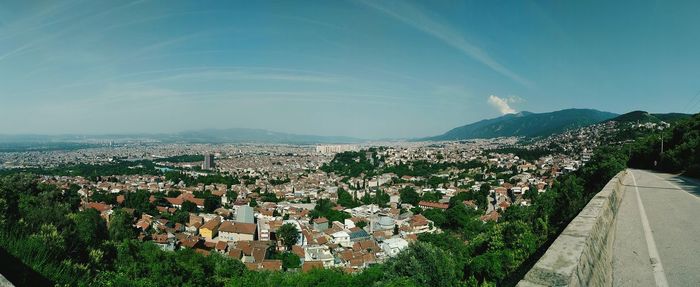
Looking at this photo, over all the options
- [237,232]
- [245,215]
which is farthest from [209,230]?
[245,215]

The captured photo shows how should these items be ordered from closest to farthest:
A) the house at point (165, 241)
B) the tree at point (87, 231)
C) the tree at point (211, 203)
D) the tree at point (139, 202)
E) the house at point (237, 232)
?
the tree at point (87, 231), the house at point (165, 241), the house at point (237, 232), the tree at point (139, 202), the tree at point (211, 203)

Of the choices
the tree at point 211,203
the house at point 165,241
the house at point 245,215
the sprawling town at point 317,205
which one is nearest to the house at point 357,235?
the sprawling town at point 317,205

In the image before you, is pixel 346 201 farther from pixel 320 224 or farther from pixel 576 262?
pixel 576 262

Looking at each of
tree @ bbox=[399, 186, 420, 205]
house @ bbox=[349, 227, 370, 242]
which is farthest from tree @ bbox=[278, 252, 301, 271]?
tree @ bbox=[399, 186, 420, 205]

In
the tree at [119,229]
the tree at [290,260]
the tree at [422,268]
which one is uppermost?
the tree at [422,268]

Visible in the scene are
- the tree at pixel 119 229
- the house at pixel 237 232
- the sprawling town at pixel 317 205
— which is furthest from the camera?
the house at pixel 237 232

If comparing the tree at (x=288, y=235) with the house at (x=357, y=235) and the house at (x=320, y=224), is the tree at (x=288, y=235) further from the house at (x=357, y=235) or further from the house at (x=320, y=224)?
the house at (x=320, y=224)

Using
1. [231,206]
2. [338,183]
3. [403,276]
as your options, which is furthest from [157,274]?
[338,183]
